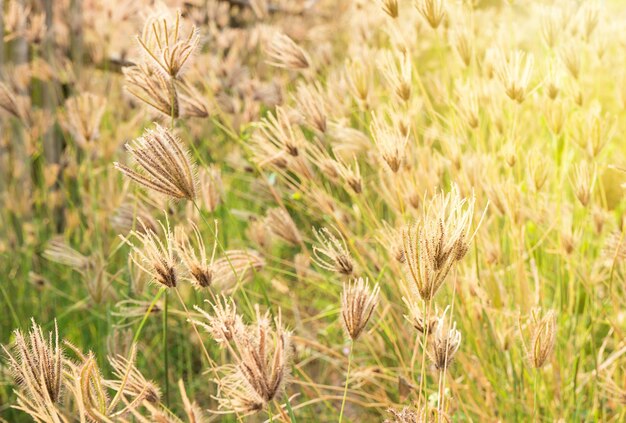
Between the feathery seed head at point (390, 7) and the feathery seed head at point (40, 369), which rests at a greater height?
the feathery seed head at point (390, 7)

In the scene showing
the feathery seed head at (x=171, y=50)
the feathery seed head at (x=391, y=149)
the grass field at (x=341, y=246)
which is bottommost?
the grass field at (x=341, y=246)

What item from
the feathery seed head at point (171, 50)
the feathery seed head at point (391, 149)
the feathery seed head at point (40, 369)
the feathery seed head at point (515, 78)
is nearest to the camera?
the feathery seed head at point (40, 369)

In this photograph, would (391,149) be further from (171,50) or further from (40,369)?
(40,369)

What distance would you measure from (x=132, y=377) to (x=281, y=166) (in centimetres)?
72

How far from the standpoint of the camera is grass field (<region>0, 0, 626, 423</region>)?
2.86 feet

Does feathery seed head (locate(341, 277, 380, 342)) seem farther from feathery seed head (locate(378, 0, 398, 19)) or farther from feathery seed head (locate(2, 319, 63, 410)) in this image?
feathery seed head (locate(378, 0, 398, 19))

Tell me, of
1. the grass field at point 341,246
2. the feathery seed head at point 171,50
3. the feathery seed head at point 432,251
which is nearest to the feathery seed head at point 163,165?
the grass field at point 341,246

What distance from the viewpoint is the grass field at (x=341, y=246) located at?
0.87 m

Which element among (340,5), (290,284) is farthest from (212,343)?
(340,5)

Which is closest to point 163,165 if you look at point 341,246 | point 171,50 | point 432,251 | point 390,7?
point 171,50

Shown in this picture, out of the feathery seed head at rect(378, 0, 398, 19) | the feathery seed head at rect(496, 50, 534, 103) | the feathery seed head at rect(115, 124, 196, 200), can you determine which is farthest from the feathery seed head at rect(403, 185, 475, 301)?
the feathery seed head at rect(378, 0, 398, 19)

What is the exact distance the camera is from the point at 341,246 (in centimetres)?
149

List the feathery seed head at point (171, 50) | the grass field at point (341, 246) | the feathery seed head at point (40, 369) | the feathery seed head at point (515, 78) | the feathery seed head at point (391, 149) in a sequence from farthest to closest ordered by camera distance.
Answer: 1. the feathery seed head at point (515, 78)
2. the feathery seed head at point (391, 149)
3. the feathery seed head at point (171, 50)
4. the grass field at point (341, 246)
5. the feathery seed head at point (40, 369)

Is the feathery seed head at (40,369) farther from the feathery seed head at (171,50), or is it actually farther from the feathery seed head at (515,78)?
the feathery seed head at (515,78)
